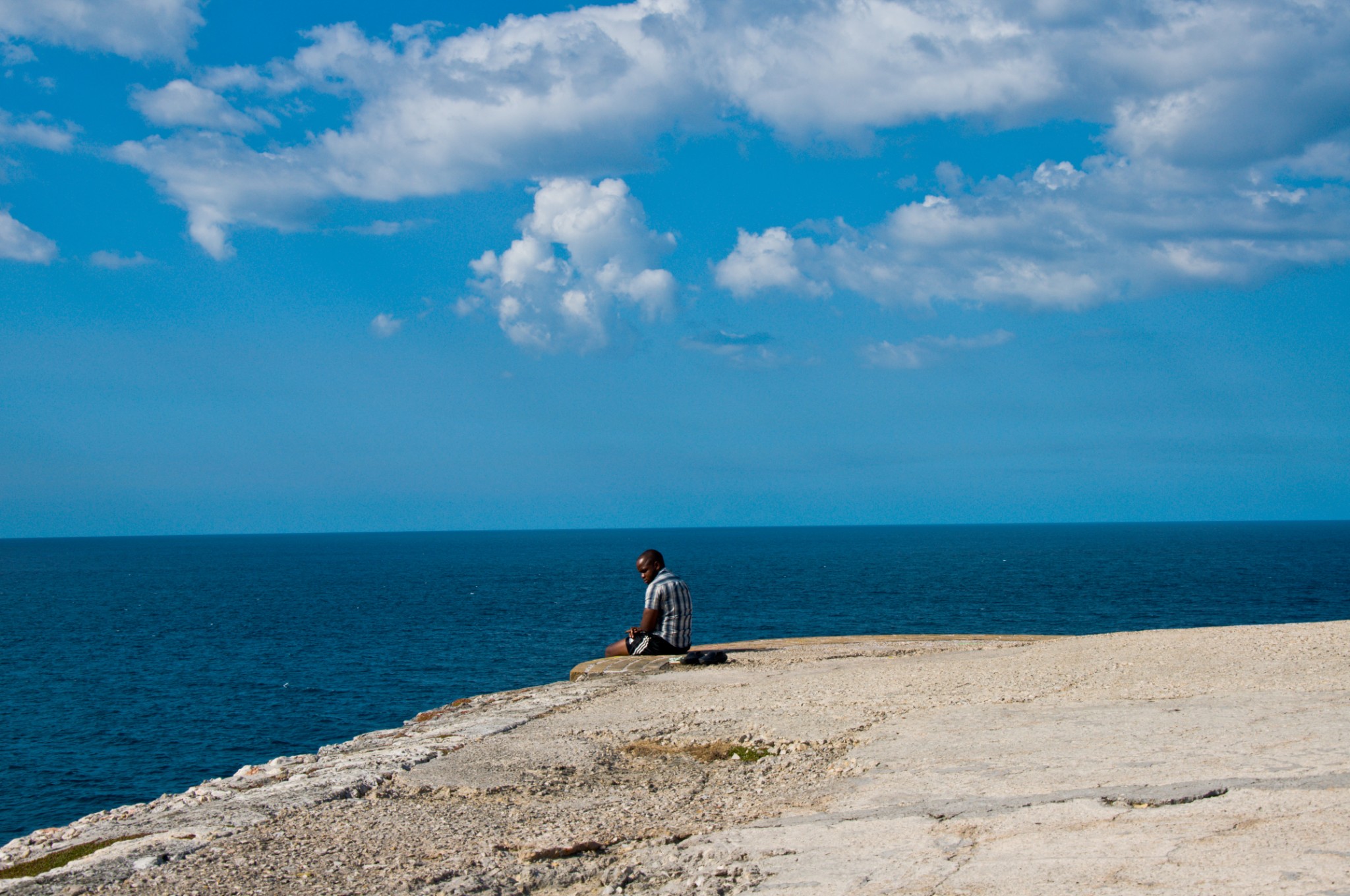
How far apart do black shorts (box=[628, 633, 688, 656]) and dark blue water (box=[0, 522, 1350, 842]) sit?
14875mm

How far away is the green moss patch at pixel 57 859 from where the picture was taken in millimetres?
5930

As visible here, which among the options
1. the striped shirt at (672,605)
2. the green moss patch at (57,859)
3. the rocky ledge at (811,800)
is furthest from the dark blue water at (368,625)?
the green moss patch at (57,859)

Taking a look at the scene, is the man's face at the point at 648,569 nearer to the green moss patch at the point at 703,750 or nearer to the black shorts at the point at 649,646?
the black shorts at the point at 649,646

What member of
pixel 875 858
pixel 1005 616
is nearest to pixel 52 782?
pixel 875 858

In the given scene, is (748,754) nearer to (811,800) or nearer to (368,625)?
(811,800)

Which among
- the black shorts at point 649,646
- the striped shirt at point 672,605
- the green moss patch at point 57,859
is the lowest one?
the green moss patch at point 57,859

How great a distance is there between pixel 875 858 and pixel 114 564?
16839 centimetres

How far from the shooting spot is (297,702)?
33.6m

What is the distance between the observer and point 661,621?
46.5 ft

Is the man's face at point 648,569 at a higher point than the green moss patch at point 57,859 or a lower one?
higher

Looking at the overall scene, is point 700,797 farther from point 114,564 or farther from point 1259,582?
point 114,564

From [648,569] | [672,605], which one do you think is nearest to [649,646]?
[672,605]

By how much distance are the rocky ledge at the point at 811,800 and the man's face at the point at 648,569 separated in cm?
338

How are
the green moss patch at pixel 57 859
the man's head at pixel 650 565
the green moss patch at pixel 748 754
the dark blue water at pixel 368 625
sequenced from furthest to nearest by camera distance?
the dark blue water at pixel 368 625 → the man's head at pixel 650 565 → the green moss patch at pixel 748 754 → the green moss patch at pixel 57 859
